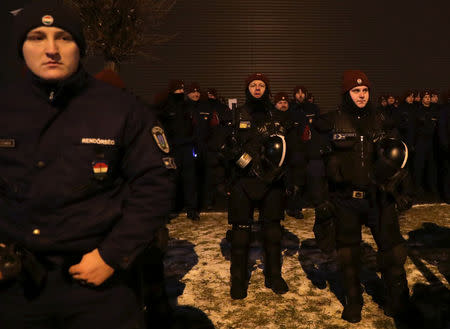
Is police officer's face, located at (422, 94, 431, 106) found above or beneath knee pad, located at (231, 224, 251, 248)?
above

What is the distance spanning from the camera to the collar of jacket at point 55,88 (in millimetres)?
1650

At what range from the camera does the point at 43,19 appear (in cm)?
164

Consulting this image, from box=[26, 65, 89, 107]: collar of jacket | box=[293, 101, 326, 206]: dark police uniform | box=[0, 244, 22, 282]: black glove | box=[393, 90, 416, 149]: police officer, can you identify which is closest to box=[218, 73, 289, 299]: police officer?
box=[26, 65, 89, 107]: collar of jacket

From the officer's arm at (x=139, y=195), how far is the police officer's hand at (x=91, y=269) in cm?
3

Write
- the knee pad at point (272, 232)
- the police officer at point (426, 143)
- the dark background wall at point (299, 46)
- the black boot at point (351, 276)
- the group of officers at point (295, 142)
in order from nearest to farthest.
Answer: the black boot at point (351, 276) < the knee pad at point (272, 232) < the group of officers at point (295, 142) < the police officer at point (426, 143) < the dark background wall at point (299, 46)

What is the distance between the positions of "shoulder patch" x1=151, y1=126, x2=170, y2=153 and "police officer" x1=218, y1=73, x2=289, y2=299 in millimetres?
2441

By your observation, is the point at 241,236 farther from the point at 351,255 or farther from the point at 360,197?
the point at 360,197

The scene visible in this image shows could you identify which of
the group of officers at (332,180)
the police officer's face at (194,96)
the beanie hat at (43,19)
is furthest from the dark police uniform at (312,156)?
the beanie hat at (43,19)

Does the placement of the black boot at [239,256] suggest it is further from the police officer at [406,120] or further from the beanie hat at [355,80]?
the police officer at [406,120]

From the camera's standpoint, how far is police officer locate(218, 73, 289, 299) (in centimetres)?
425

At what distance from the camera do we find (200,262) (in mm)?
5266

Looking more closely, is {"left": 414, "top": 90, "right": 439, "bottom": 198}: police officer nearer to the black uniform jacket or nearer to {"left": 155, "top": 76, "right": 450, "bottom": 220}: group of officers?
{"left": 155, "top": 76, "right": 450, "bottom": 220}: group of officers

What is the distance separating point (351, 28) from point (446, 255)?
44.5 feet

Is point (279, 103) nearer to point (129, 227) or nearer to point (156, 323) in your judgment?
point (156, 323)
